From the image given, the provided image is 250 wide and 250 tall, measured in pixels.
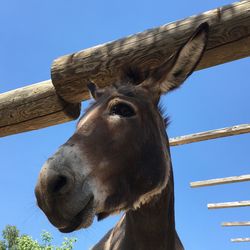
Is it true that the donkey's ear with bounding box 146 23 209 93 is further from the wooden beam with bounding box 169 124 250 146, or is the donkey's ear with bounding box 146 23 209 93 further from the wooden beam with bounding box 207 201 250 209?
the wooden beam with bounding box 207 201 250 209

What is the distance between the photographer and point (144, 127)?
2.95 meters

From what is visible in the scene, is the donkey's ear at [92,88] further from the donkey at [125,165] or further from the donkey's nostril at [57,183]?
the donkey's nostril at [57,183]

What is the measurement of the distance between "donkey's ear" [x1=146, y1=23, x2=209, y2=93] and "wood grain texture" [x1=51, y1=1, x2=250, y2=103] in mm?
167

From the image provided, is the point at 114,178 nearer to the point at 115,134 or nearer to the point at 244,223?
the point at 115,134

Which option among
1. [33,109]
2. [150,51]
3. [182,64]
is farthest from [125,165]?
[33,109]

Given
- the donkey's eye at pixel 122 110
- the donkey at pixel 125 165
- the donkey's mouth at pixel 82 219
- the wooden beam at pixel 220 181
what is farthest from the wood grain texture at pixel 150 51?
the wooden beam at pixel 220 181

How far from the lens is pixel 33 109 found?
12.6 feet

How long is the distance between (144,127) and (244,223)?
9.16 m

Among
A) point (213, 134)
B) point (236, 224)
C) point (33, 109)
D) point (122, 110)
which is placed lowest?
point (236, 224)

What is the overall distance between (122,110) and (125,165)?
18.2 inches

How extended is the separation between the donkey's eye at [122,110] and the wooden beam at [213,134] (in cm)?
429

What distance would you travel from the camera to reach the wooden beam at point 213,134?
683 centimetres

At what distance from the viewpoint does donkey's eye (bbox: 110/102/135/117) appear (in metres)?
2.89

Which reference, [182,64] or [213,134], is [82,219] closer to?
[182,64]
